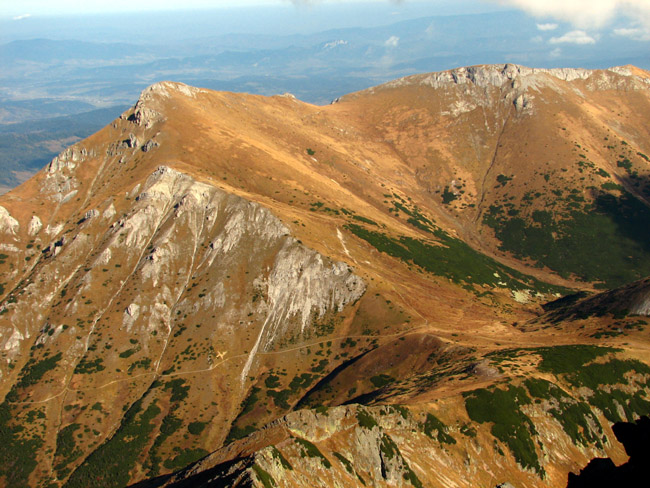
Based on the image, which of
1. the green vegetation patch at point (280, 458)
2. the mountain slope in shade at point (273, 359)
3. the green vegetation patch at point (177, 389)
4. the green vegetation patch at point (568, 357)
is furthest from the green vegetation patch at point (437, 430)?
the green vegetation patch at point (177, 389)

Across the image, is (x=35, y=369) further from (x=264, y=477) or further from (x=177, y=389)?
(x=264, y=477)

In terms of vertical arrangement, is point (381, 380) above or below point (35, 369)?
above

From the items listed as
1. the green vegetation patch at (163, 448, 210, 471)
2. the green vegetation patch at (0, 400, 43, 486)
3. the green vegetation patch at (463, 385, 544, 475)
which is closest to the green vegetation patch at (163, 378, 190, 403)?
the green vegetation patch at (163, 448, 210, 471)

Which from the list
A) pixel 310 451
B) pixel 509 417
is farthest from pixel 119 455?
pixel 509 417

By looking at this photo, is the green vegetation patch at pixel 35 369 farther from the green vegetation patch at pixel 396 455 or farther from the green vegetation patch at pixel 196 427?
the green vegetation patch at pixel 396 455

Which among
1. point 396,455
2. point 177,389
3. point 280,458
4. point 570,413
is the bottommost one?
point 177,389

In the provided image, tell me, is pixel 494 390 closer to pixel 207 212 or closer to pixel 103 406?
pixel 103 406
